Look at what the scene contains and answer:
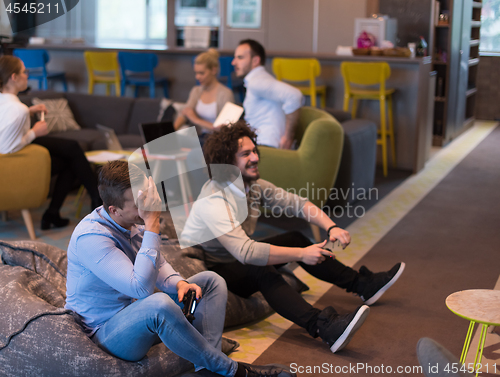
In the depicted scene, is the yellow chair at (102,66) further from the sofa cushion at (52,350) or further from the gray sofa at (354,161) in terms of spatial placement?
the sofa cushion at (52,350)

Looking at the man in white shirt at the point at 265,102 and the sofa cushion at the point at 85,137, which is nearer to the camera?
the man in white shirt at the point at 265,102

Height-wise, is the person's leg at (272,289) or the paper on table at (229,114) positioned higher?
the paper on table at (229,114)

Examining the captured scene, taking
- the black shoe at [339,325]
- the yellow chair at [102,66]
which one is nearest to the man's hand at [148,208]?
the black shoe at [339,325]

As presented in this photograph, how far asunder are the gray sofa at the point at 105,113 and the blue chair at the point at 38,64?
56.5 inches

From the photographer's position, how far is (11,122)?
10.6 ft

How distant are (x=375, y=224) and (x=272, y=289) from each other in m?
1.81

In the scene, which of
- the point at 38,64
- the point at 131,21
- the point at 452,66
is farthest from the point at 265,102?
the point at 131,21

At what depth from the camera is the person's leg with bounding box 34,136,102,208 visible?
3.83 metres

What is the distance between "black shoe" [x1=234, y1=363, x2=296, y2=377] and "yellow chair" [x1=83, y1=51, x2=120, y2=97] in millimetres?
5287

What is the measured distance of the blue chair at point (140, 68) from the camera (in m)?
6.27

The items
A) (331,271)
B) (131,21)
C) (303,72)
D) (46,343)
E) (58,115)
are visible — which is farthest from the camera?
(131,21)

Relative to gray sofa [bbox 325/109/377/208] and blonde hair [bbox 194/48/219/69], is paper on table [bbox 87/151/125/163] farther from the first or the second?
gray sofa [bbox 325/109/377/208]

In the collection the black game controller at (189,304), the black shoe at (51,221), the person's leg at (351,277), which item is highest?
the black game controller at (189,304)

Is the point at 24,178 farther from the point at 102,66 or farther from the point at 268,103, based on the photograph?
the point at 102,66
